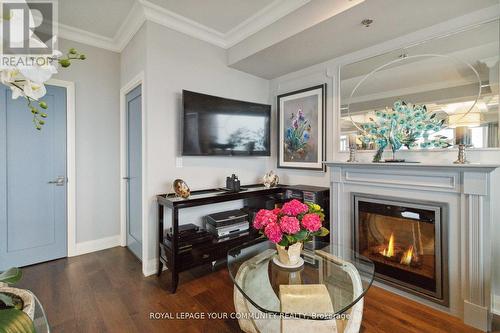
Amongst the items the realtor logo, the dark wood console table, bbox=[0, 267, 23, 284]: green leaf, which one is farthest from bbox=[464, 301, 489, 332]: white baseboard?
the realtor logo

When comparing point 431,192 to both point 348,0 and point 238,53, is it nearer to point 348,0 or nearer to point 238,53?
point 348,0

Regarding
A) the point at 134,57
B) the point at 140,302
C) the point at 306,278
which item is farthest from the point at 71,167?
the point at 306,278

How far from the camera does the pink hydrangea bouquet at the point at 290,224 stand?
1.42 m

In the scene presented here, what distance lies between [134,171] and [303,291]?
241 cm

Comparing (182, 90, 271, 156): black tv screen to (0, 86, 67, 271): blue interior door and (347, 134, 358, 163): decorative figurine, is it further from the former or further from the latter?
(0, 86, 67, 271): blue interior door

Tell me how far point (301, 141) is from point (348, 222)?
1.20m

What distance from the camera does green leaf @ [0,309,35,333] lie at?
489 mm

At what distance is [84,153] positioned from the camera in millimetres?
2990

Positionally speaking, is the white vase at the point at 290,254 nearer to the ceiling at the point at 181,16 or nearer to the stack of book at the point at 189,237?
the stack of book at the point at 189,237

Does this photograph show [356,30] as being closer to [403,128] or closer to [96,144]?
[403,128]

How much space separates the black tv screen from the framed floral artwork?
0.25 metres

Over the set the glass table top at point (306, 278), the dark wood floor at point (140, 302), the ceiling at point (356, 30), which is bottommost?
the dark wood floor at point (140, 302)

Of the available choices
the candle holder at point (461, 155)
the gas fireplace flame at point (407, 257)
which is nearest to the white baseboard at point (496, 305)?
the gas fireplace flame at point (407, 257)

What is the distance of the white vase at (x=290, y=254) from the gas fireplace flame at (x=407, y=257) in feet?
4.23
